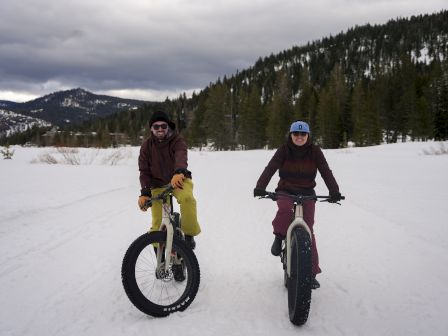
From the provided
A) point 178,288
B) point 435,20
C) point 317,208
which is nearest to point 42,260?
point 178,288

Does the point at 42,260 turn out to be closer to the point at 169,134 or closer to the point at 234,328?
the point at 169,134

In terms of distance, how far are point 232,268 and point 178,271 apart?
3.30ft

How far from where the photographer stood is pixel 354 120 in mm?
58406

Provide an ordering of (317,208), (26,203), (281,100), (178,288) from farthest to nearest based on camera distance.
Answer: (281,100) → (317,208) → (26,203) → (178,288)

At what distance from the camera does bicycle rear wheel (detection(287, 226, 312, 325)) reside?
122 inches

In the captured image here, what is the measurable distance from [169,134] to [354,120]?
60011 mm

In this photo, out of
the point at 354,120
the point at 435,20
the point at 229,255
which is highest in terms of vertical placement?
the point at 435,20

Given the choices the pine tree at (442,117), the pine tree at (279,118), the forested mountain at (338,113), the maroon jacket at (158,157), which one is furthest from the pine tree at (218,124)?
the maroon jacket at (158,157)

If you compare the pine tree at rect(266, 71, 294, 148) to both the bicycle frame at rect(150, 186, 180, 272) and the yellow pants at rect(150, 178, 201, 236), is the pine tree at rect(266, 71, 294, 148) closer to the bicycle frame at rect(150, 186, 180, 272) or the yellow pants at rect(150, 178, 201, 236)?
the yellow pants at rect(150, 178, 201, 236)

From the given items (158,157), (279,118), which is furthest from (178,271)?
(279,118)

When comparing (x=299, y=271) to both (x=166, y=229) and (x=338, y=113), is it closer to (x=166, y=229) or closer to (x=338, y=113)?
(x=166, y=229)

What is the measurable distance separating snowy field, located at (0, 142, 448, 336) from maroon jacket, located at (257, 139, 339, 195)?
1.34m

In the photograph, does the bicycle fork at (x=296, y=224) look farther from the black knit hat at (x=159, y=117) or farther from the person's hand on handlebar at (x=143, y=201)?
the black knit hat at (x=159, y=117)

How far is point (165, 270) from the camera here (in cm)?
358
